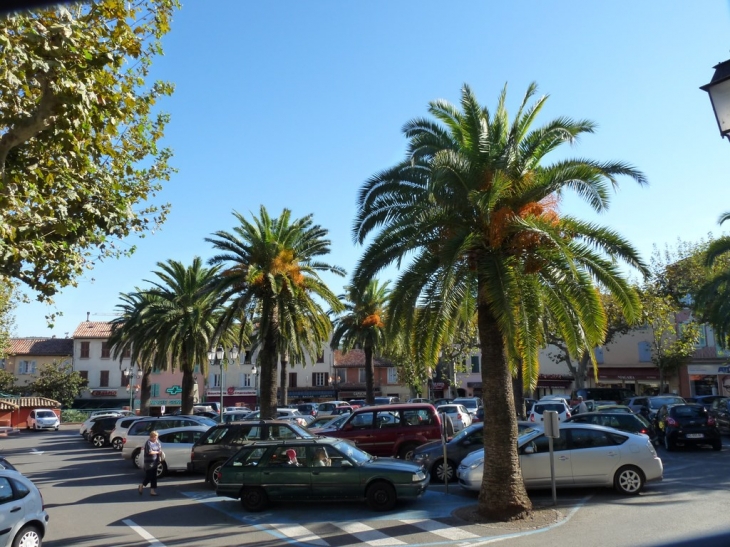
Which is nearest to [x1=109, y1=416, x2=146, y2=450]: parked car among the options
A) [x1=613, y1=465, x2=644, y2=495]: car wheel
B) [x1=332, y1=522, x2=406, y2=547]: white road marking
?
[x1=332, y1=522, x2=406, y2=547]: white road marking

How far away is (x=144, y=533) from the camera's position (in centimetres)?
1153

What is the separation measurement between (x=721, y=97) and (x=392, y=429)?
14.6 meters

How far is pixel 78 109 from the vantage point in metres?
10.3

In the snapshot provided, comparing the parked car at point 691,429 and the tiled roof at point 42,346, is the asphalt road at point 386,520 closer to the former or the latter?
the parked car at point 691,429

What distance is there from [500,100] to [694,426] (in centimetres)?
1392

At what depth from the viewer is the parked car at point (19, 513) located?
914 centimetres

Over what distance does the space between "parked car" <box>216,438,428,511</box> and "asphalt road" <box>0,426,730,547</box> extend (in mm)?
335

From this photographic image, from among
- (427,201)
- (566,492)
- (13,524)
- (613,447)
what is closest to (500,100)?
(427,201)

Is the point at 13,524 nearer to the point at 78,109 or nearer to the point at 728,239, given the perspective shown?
the point at 78,109

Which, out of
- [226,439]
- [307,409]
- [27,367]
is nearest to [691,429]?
[226,439]

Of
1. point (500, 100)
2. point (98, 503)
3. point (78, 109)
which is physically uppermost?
point (500, 100)

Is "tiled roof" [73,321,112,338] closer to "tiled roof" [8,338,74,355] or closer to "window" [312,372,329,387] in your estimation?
"tiled roof" [8,338,74,355]

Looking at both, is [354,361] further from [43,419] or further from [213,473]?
[213,473]

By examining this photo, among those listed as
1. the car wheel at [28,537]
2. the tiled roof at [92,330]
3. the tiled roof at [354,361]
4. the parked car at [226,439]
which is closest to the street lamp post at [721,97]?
the car wheel at [28,537]
